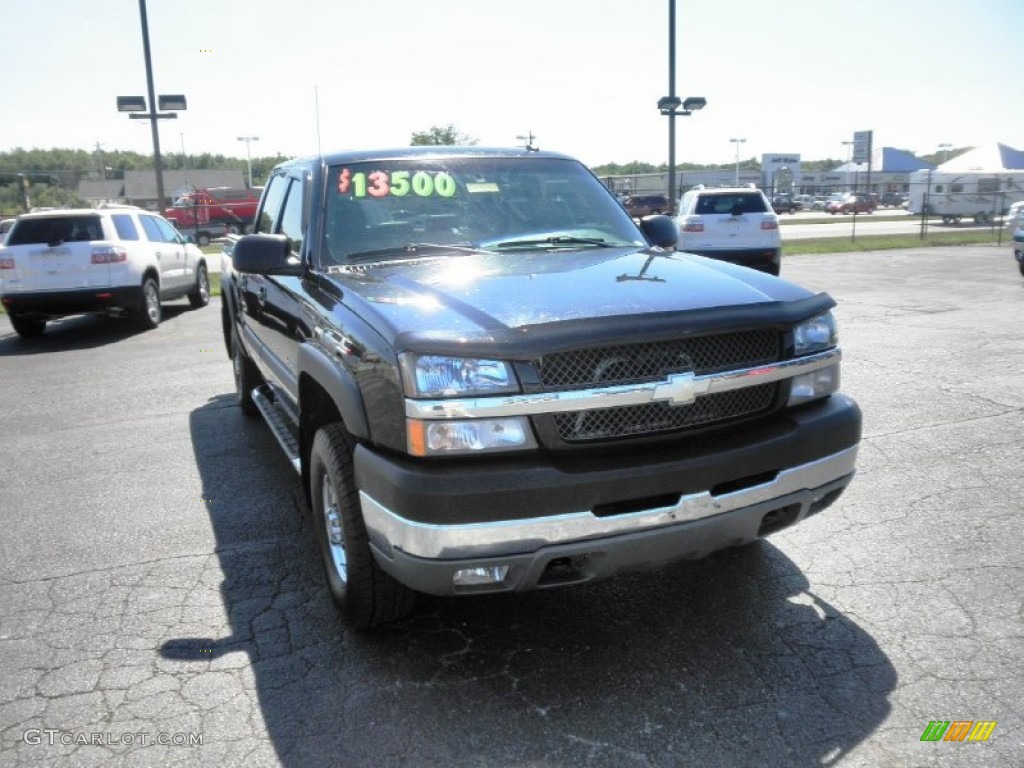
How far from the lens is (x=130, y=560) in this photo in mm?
Result: 4199

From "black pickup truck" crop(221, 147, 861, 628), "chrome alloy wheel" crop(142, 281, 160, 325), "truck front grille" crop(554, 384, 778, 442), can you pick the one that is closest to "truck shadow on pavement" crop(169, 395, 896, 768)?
"black pickup truck" crop(221, 147, 861, 628)

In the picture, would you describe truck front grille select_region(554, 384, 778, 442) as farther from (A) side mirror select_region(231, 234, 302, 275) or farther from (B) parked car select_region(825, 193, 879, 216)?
(B) parked car select_region(825, 193, 879, 216)

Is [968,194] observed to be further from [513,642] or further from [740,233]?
[513,642]

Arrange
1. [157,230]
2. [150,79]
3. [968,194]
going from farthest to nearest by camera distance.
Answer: [968,194] < [150,79] < [157,230]

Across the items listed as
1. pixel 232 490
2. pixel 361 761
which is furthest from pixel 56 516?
pixel 361 761

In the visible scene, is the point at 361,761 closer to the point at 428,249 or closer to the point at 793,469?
the point at 793,469

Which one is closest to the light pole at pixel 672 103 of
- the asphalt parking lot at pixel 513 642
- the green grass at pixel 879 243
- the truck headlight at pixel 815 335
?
the green grass at pixel 879 243

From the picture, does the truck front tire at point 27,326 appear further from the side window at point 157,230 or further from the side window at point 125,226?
the side window at point 157,230

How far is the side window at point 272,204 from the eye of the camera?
17.0 ft

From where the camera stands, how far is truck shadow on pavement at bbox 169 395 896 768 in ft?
8.70

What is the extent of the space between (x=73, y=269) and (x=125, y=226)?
114 cm

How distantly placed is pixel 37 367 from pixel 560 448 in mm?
8824

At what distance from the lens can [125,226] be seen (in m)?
12.3

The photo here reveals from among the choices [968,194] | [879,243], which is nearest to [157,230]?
[879,243]
